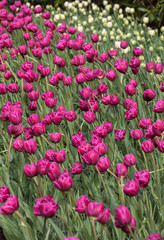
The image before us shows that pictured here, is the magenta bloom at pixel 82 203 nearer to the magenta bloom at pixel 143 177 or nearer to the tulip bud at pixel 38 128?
the magenta bloom at pixel 143 177

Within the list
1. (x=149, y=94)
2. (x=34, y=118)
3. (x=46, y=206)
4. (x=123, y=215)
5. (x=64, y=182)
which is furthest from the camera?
(x=149, y=94)

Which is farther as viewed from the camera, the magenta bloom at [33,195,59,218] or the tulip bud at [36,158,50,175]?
the tulip bud at [36,158,50,175]

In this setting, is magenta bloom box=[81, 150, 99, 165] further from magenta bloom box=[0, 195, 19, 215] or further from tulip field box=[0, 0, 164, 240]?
magenta bloom box=[0, 195, 19, 215]

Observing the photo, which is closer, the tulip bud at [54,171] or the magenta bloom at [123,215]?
the magenta bloom at [123,215]

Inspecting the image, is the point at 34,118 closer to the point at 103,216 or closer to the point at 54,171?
the point at 54,171

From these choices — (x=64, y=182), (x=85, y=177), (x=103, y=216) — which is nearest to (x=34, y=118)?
(x=85, y=177)

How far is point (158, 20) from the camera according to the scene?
5.14 meters

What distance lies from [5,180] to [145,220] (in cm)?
78

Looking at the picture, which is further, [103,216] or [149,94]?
[149,94]

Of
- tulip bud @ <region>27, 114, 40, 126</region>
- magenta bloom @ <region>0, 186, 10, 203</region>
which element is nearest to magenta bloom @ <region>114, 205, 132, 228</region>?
magenta bloom @ <region>0, 186, 10, 203</region>

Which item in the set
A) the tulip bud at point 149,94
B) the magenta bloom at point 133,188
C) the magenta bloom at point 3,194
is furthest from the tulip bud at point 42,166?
the tulip bud at point 149,94

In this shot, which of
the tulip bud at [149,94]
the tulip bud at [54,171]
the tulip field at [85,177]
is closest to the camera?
the tulip field at [85,177]

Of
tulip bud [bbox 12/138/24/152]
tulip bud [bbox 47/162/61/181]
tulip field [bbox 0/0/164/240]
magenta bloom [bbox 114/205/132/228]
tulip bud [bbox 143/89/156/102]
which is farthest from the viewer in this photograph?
tulip bud [bbox 143/89/156/102]

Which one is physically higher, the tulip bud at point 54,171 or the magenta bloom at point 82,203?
the tulip bud at point 54,171
